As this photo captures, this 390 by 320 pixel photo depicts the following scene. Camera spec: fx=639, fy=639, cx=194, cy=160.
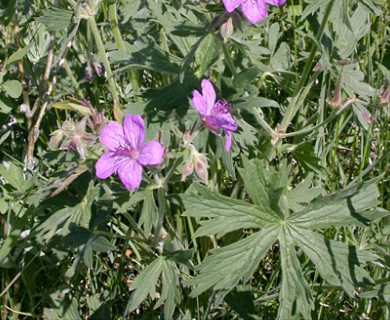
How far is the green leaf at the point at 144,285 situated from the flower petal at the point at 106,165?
40cm

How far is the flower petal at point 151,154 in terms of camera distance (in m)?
1.79

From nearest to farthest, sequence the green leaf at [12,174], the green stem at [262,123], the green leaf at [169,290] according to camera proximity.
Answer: the green leaf at [169,290] < the green stem at [262,123] < the green leaf at [12,174]

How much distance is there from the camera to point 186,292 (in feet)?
7.69

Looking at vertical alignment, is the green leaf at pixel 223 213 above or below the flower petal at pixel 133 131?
below

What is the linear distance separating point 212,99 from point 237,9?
0.89 ft

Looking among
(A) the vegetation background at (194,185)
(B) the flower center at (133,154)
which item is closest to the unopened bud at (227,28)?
(A) the vegetation background at (194,185)

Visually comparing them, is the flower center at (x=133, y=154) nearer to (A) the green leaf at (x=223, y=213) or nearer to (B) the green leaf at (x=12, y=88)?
(A) the green leaf at (x=223, y=213)

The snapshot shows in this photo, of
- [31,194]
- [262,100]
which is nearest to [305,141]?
[262,100]

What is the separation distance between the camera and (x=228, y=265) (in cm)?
194

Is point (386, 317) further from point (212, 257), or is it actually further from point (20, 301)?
point (20, 301)

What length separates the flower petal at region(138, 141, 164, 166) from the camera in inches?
70.4

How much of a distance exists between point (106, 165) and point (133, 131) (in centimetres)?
13

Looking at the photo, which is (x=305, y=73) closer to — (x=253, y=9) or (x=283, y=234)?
(x=253, y=9)

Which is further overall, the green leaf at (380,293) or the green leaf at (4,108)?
the green leaf at (4,108)
